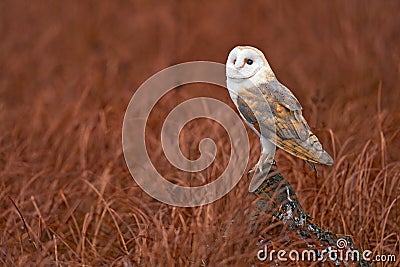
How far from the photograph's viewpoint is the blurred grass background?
2574 mm

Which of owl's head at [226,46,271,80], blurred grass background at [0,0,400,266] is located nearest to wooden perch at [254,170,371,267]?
blurred grass background at [0,0,400,266]

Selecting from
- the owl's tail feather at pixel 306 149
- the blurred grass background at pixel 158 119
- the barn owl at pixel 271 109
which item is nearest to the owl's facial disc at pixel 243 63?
the barn owl at pixel 271 109

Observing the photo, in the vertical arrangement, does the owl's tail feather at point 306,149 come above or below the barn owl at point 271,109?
below

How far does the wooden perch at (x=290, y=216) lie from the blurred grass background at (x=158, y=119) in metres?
0.08

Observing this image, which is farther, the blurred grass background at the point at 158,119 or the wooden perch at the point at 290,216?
the blurred grass background at the point at 158,119

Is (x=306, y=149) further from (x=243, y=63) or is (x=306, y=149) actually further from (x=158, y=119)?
(x=158, y=119)

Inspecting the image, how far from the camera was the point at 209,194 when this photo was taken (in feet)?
8.44

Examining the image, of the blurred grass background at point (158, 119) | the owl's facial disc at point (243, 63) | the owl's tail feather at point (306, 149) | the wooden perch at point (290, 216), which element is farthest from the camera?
the blurred grass background at point (158, 119)

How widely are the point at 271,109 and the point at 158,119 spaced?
2.25 m

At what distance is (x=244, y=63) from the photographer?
1.96 m

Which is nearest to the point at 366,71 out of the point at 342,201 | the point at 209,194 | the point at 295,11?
the point at 295,11

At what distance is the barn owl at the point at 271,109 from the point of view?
201 centimetres

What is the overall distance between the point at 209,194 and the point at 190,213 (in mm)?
252

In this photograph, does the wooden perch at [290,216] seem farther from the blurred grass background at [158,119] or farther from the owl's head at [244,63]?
the owl's head at [244,63]
